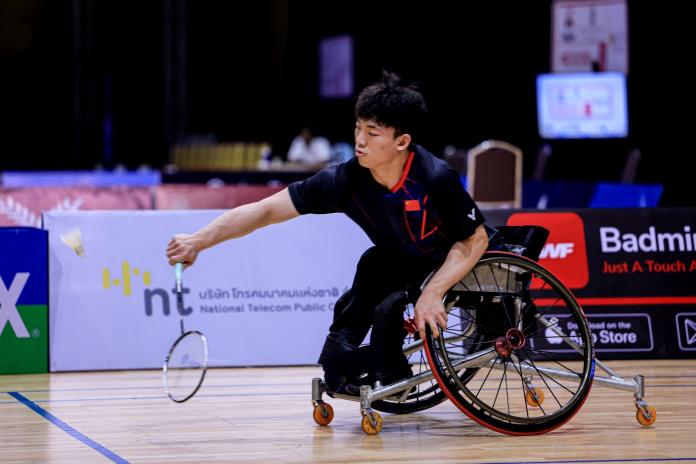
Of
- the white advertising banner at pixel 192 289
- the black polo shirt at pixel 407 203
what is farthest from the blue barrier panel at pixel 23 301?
the black polo shirt at pixel 407 203

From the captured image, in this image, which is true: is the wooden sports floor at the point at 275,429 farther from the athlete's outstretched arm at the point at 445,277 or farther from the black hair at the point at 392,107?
the black hair at the point at 392,107

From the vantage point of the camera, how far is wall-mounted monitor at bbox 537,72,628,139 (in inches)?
647

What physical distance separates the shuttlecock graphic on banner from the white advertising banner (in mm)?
20

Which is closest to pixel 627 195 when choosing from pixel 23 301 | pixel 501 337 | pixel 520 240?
pixel 23 301

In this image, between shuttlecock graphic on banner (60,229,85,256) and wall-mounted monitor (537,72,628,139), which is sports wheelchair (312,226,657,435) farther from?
wall-mounted monitor (537,72,628,139)

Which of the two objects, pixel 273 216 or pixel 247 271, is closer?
pixel 273 216

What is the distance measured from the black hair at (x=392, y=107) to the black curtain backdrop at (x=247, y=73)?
1308 cm

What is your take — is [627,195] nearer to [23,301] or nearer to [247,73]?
[23,301]

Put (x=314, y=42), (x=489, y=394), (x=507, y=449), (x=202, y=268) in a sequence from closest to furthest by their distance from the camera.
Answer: (x=507, y=449) → (x=489, y=394) → (x=202, y=268) → (x=314, y=42)

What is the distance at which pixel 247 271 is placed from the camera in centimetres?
689

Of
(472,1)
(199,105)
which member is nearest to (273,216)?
(472,1)

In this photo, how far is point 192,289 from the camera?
22.4 ft

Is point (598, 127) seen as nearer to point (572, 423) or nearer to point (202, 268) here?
point (202, 268)

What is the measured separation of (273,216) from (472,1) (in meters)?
15.0
